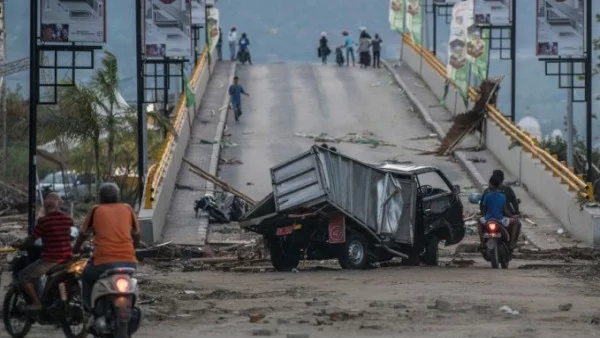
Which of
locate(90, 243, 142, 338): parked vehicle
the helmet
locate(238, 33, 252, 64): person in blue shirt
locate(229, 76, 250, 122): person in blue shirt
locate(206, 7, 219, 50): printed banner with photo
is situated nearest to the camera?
locate(90, 243, 142, 338): parked vehicle

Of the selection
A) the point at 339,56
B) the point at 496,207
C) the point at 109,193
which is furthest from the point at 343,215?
the point at 339,56

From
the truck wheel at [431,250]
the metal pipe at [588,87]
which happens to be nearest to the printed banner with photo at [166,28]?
the metal pipe at [588,87]

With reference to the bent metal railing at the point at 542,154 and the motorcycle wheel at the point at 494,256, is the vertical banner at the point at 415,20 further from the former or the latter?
the motorcycle wheel at the point at 494,256

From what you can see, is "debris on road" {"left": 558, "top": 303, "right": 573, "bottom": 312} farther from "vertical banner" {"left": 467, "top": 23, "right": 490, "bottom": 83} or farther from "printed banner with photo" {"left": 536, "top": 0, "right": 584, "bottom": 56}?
"vertical banner" {"left": 467, "top": 23, "right": 490, "bottom": 83}

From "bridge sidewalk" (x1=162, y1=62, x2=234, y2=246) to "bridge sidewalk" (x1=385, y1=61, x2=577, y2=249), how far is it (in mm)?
6353

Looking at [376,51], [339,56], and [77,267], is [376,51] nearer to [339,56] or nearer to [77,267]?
[339,56]

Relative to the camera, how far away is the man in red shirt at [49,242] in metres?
16.0

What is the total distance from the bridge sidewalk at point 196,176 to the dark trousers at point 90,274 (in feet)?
48.1

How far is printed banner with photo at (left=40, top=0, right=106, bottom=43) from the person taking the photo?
84.7 ft

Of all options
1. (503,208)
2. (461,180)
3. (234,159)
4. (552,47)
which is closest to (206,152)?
(234,159)

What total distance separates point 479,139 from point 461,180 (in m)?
5.45

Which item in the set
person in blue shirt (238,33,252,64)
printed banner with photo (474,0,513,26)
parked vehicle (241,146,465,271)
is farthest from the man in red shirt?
person in blue shirt (238,33,252,64)

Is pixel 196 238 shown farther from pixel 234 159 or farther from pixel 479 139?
pixel 479 139

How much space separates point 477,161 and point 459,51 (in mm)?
6525
